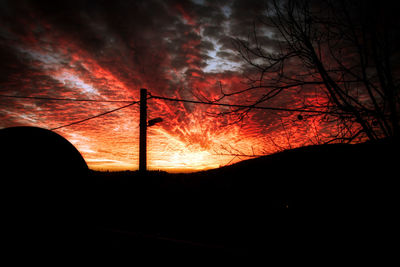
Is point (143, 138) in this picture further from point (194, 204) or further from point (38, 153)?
point (194, 204)

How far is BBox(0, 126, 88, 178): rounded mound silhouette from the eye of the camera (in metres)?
2.69

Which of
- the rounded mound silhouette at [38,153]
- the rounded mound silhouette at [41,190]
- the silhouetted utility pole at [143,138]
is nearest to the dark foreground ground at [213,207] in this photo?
the rounded mound silhouette at [41,190]

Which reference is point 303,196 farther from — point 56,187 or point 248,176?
point 56,187

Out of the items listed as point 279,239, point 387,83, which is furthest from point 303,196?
point 387,83

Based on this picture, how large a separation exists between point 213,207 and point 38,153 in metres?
9.07

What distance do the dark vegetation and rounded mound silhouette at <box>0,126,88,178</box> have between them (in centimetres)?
3

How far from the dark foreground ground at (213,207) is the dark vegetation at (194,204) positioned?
0.6 inches

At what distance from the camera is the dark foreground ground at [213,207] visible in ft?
9.34

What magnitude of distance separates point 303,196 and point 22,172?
29.6 ft

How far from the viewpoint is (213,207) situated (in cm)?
1028

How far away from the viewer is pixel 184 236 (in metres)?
7.49

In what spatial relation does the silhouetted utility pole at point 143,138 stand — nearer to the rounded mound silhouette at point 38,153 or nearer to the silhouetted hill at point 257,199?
the silhouetted hill at point 257,199

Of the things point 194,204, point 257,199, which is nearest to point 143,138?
point 194,204

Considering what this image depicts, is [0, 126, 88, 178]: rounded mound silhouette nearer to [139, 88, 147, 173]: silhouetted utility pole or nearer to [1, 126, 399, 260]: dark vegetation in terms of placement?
[1, 126, 399, 260]: dark vegetation
